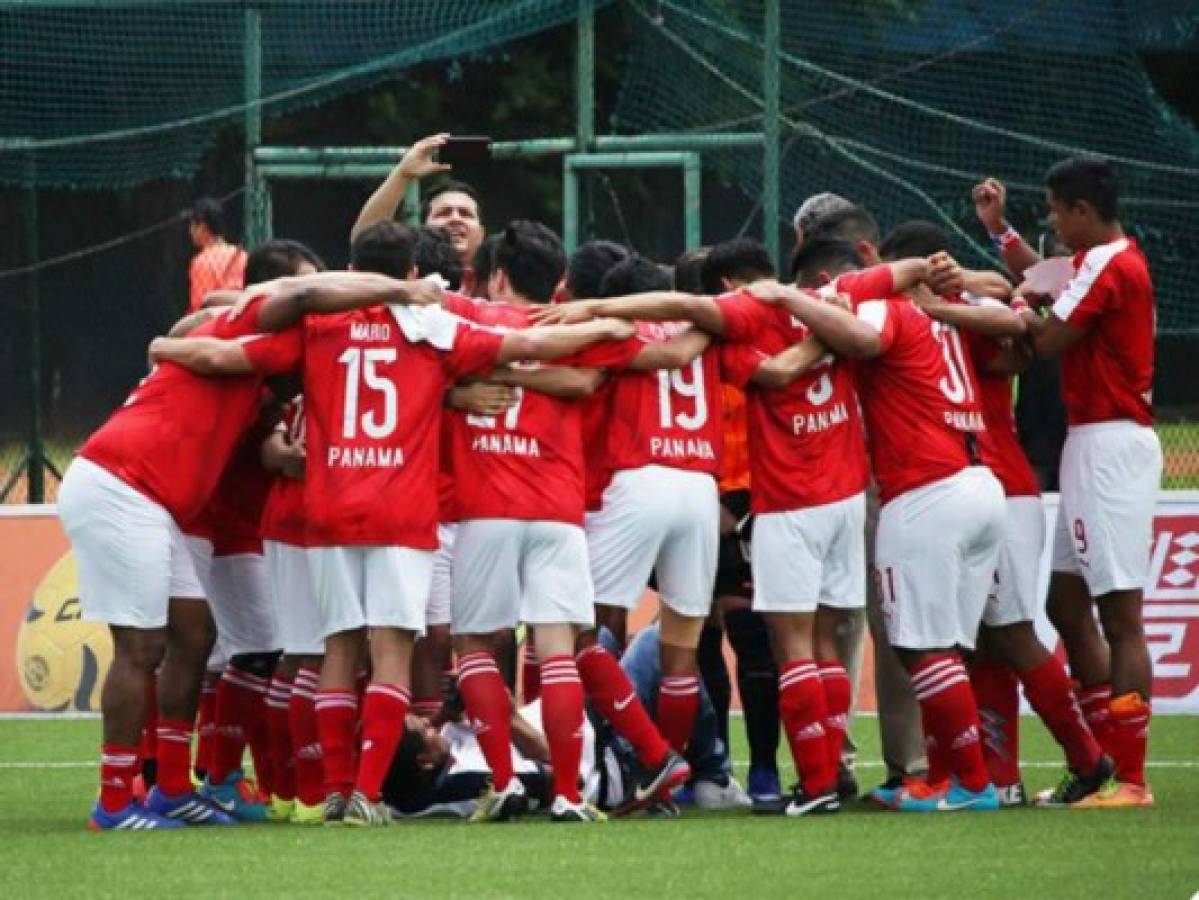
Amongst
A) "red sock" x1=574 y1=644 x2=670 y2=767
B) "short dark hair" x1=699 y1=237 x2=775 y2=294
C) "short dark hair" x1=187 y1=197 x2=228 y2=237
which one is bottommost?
"red sock" x1=574 y1=644 x2=670 y2=767

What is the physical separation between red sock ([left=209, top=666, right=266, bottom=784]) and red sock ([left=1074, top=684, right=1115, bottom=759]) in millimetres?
3066

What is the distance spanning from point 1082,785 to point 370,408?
295cm

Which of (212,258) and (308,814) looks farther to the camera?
(212,258)

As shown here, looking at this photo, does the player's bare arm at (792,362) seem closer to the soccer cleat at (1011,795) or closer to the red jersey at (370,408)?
the red jersey at (370,408)

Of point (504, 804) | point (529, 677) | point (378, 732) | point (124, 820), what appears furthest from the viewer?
point (529, 677)

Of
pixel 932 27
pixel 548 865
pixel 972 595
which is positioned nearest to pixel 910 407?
pixel 972 595

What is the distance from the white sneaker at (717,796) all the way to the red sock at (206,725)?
1842 millimetres

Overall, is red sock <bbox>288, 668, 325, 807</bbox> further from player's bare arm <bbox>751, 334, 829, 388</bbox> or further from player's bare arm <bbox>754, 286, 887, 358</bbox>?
player's bare arm <bbox>754, 286, 887, 358</bbox>

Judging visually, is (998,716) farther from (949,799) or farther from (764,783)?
(764,783)

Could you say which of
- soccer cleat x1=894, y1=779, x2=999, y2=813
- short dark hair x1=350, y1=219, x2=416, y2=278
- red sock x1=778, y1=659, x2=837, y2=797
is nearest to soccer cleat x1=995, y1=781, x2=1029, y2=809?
soccer cleat x1=894, y1=779, x2=999, y2=813

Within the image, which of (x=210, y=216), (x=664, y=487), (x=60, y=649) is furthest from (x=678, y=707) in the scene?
(x=210, y=216)

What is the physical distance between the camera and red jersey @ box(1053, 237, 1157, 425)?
1114cm

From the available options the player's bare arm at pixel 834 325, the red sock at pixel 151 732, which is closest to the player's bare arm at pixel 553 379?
the player's bare arm at pixel 834 325

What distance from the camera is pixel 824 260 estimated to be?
11.6 metres
